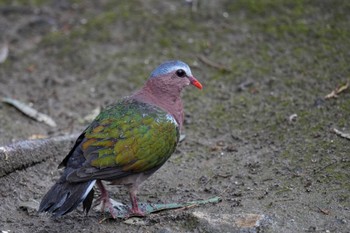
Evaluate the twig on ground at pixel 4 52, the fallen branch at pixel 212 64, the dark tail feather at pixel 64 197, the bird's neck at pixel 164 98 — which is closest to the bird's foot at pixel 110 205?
the dark tail feather at pixel 64 197

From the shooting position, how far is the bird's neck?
16.5ft

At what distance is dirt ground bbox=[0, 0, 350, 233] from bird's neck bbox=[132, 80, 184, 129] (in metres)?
0.61

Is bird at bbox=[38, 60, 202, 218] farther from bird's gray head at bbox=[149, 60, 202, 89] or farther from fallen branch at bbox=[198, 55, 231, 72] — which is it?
fallen branch at bbox=[198, 55, 231, 72]

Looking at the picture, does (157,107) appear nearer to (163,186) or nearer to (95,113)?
(163,186)

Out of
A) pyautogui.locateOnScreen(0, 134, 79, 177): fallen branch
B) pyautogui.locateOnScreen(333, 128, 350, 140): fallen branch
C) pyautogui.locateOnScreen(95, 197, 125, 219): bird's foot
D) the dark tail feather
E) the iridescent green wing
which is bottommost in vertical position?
pyautogui.locateOnScreen(0, 134, 79, 177): fallen branch

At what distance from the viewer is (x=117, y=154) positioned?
14.5 ft

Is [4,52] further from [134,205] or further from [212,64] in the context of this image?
[134,205]

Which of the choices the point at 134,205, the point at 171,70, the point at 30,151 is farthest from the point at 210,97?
the point at 134,205

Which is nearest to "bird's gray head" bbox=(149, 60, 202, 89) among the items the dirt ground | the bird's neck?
the bird's neck

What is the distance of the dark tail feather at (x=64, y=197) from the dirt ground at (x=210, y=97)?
0.29m

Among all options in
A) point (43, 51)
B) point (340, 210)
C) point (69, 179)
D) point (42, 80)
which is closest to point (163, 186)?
point (69, 179)

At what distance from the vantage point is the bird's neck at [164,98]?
5.02 meters

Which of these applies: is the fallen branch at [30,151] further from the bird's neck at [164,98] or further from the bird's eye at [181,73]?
the bird's eye at [181,73]

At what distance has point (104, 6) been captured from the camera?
27.1 ft
